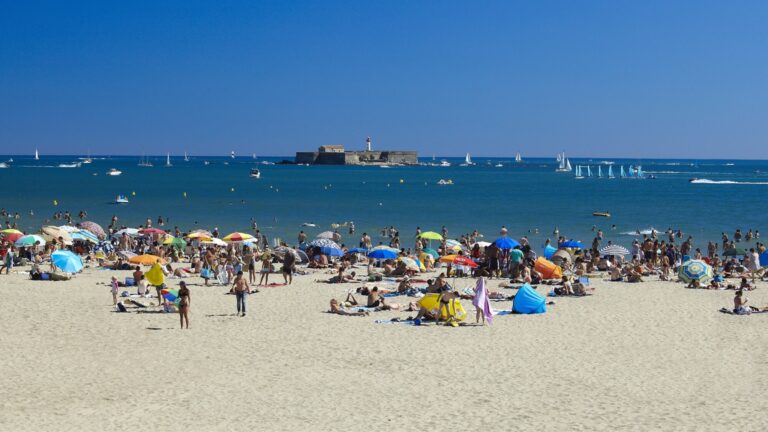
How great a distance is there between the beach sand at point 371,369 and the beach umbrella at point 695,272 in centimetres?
279

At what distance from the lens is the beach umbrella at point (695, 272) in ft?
74.5

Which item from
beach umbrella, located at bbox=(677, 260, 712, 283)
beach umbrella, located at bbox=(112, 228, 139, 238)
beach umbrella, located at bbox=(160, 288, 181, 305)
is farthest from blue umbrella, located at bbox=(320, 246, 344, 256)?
→ beach umbrella, located at bbox=(677, 260, 712, 283)

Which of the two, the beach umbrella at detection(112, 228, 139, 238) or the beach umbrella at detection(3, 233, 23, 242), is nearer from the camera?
the beach umbrella at detection(3, 233, 23, 242)

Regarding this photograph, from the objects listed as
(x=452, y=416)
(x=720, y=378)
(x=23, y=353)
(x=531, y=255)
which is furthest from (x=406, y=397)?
(x=531, y=255)

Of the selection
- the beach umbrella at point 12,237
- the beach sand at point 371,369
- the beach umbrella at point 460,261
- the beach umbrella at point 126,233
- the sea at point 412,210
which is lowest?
the sea at point 412,210

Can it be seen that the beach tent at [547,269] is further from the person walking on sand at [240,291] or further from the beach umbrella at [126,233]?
the beach umbrella at [126,233]

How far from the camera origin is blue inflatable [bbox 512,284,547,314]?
1883 cm

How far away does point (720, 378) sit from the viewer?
13.5 meters

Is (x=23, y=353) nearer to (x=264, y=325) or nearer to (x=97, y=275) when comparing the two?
(x=264, y=325)

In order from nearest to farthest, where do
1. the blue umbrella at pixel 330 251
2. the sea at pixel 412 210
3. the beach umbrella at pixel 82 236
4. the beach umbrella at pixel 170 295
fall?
the beach umbrella at pixel 170 295
the blue umbrella at pixel 330 251
the beach umbrella at pixel 82 236
the sea at pixel 412 210

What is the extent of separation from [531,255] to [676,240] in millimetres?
18609

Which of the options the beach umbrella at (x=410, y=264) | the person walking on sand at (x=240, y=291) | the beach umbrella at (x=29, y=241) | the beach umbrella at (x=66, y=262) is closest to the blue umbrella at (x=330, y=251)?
the beach umbrella at (x=410, y=264)

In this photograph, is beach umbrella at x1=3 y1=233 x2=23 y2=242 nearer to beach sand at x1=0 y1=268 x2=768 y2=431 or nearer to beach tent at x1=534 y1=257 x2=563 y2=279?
beach sand at x1=0 y1=268 x2=768 y2=431

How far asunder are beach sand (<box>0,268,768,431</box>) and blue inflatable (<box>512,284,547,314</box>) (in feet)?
1.32
